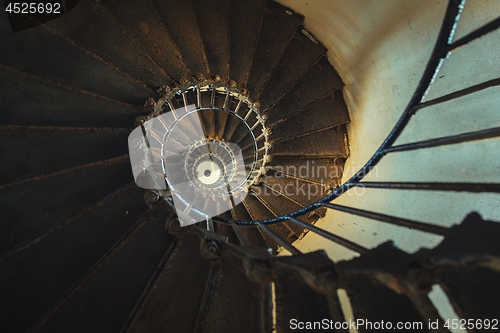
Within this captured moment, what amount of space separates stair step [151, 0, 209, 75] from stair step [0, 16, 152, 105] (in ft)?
3.83

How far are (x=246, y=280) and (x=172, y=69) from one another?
3.17 m

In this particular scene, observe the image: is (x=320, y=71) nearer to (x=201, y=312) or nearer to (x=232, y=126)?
(x=232, y=126)

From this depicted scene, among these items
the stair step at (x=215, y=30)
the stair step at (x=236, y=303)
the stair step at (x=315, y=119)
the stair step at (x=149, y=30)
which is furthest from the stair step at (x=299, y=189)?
the stair step at (x=236, y=303)

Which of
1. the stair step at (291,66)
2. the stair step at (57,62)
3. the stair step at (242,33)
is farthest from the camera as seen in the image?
the stair step at (291,66)

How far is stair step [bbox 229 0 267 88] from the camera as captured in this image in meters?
5.14

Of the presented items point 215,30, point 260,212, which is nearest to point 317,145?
point 260,212

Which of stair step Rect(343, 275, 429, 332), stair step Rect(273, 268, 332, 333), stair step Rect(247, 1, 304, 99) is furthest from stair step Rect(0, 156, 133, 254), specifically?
stair step Rect(247, 1, 304, 99)

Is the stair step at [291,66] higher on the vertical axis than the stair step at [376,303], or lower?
higher

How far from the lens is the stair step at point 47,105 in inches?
120

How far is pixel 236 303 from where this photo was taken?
242 cm

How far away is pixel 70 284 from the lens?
9.07 ft

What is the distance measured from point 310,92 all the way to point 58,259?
4.32 metres

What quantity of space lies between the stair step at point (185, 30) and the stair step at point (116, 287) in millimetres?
2758

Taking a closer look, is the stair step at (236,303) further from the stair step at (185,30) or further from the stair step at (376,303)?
the stair step at (185,30)
